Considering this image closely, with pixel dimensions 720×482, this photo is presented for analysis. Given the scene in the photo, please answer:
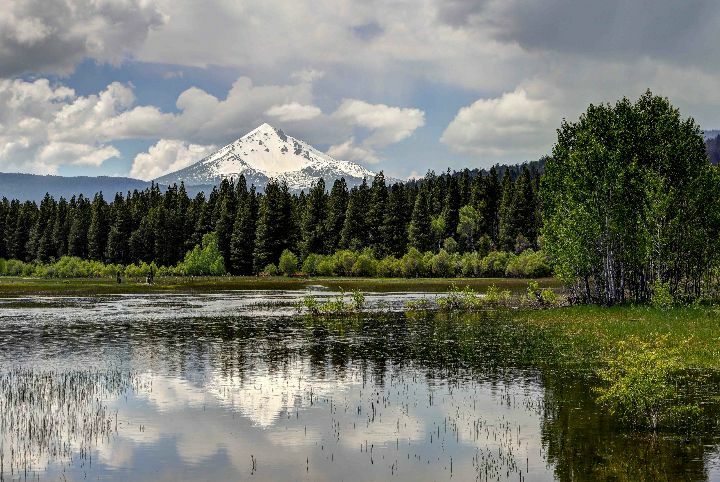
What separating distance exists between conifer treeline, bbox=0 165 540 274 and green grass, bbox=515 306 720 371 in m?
88.1

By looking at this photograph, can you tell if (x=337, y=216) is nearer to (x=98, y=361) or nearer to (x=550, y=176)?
(x=550, y=176)

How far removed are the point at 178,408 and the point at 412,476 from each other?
10.5 metres

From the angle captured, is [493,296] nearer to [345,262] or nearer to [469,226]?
[345,262]

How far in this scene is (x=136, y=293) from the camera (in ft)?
322

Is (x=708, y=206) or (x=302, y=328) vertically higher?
(x=708, y=206)

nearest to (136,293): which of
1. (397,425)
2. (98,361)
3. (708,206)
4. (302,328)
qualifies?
(302,328)

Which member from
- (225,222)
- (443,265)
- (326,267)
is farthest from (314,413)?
(225,222)

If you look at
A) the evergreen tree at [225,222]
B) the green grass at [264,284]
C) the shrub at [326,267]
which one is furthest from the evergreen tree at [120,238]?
the shrub at [326,267]

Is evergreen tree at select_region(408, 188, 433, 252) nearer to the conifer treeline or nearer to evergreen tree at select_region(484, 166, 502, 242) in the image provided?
the conifer treeline

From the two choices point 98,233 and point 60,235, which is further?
point 60,235

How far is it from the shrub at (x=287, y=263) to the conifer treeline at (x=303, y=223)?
533 cm

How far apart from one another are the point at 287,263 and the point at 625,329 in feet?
350

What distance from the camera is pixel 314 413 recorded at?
23.4m

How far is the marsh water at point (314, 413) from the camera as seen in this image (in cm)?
1747
